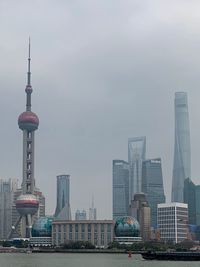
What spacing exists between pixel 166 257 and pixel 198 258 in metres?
8.97

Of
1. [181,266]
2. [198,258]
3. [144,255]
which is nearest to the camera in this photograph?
[181,266]

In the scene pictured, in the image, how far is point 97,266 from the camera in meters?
133

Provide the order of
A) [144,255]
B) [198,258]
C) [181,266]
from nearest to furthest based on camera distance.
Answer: [181,266] < [198,258] < [144,255]

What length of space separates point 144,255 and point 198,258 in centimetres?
1614

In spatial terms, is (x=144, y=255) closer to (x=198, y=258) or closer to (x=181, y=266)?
(x=198, y=258)

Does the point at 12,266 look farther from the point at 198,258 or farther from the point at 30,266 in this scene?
the point at 198,258

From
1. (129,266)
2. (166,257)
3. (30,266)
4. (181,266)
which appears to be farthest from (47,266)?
(166,257)

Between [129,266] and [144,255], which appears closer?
[129,266]

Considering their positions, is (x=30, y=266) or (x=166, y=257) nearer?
(x=30, y=266)

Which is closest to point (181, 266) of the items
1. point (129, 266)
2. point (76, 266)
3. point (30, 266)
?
point (129, 266)

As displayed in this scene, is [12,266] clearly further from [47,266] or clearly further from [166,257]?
[166,257]

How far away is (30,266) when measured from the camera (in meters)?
128

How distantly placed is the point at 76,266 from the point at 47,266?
19.4ft

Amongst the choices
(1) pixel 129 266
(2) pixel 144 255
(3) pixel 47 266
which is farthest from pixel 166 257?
(3) pixel 47 266
